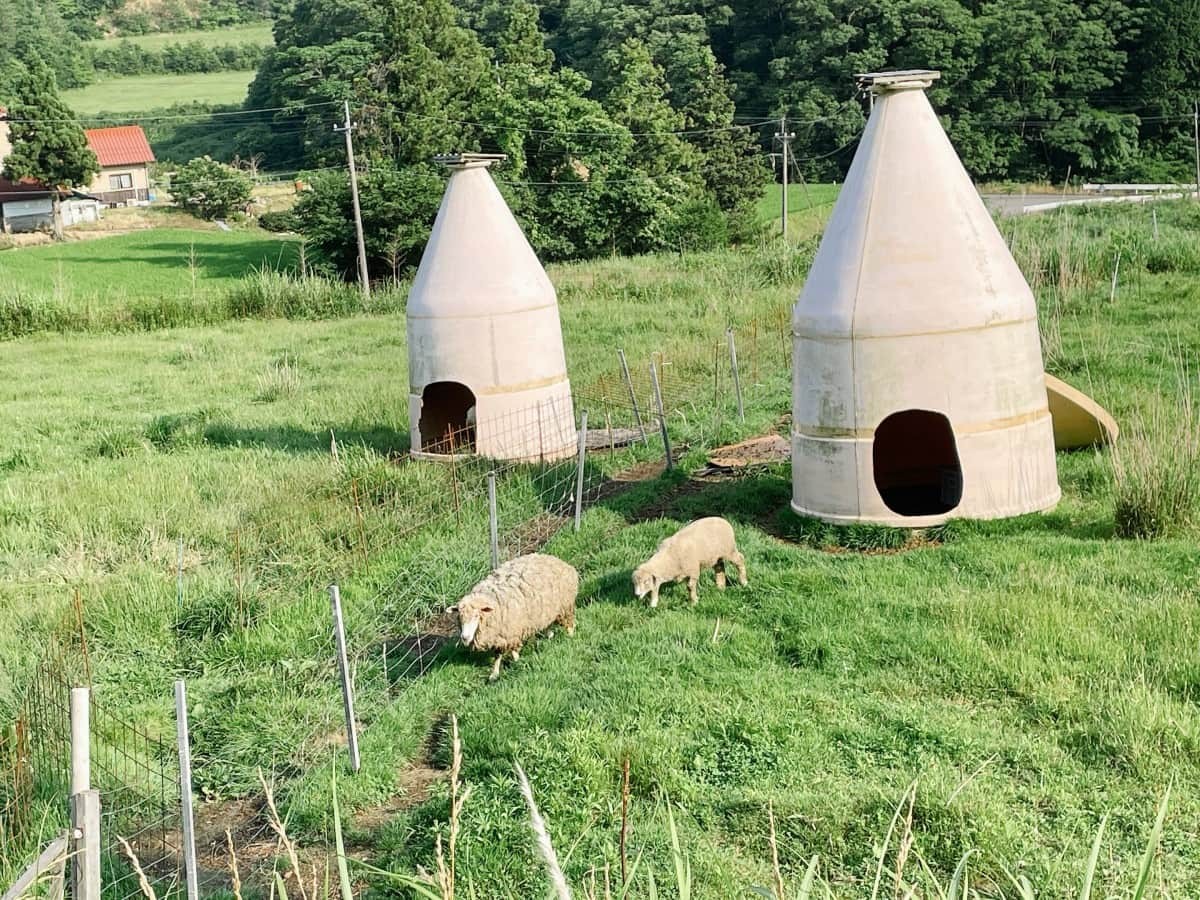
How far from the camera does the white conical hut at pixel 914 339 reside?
9508mm

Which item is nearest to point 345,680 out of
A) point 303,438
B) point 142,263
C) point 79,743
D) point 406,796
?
point 406,796

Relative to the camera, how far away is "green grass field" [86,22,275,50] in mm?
118125

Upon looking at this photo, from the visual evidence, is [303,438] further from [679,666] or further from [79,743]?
[79,743]

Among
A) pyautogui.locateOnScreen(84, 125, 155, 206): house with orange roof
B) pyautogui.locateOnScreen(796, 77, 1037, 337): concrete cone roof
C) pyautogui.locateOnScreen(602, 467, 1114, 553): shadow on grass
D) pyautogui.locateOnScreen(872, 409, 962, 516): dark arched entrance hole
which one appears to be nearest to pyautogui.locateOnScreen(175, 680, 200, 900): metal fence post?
pyautogui.locateOnScreen(602, 467, 1114, 553): shadow on grass

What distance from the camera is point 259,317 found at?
30125 millimetres

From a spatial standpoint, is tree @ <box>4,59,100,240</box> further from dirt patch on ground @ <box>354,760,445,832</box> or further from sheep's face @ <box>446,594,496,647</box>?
dirt patch on ground @ <box>354,760,445,832</box>

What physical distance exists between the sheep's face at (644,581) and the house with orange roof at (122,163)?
71095 mm

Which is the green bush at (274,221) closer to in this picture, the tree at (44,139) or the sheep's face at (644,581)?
the tree at (44,139)

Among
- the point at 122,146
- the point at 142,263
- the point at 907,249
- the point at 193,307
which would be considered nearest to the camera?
the point at 907,249

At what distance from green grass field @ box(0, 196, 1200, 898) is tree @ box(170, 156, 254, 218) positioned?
1864 inches

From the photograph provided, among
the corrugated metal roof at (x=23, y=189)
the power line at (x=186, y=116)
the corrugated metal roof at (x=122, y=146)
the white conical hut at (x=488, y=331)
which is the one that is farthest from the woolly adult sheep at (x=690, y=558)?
the corrugated metal roof at (x=122, y=146)

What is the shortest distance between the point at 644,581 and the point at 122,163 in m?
72.7

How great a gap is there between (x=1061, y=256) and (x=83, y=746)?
63.1 ft

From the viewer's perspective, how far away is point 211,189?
59.4 meters
